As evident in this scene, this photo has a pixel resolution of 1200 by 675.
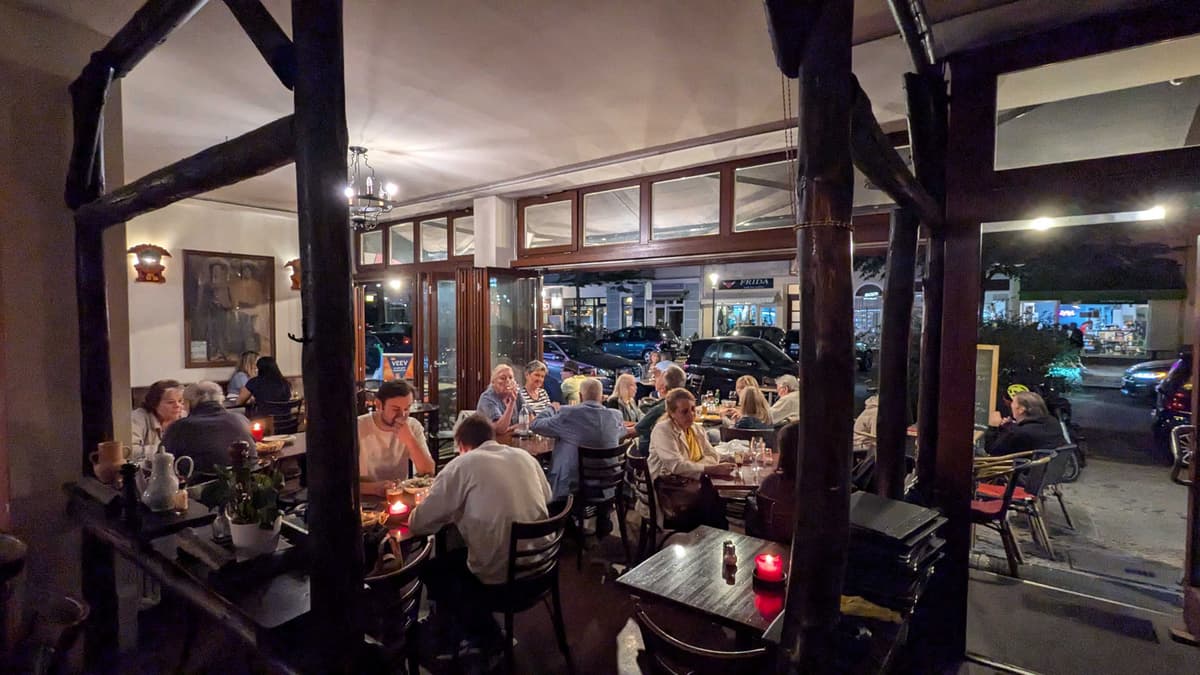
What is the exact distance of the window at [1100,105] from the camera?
9.14ft

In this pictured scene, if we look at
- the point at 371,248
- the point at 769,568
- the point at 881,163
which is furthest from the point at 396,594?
the point at 371,248

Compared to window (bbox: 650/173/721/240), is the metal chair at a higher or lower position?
lower

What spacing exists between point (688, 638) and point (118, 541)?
108 inches

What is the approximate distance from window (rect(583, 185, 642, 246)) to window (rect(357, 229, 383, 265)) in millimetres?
4156

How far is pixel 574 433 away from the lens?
4.22 m

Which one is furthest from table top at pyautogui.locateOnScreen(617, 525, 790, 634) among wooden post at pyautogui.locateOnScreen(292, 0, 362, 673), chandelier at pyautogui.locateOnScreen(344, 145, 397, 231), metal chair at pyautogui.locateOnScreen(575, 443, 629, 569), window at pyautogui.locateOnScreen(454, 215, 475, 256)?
window at pyautogui.locateOnScreen(454, 215, 475, 256)

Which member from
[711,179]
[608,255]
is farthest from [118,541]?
[711,179]

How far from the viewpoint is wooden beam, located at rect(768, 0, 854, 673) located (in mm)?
1402

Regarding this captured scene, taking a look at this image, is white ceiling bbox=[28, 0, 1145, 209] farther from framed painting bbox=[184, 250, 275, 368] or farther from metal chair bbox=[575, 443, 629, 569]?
metal chair bbox=[575, 443, 629, 569]

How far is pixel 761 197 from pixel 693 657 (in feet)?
14.9

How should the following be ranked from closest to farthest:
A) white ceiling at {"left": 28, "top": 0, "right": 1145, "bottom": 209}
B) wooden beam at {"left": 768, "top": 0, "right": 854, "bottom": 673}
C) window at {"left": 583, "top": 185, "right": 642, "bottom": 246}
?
wooden beam at {"left": 768, "top": 0, "right": 854, "bottom": 673}, white ceiling at {"left": 28, "top": 0, "right": 1145, "bottom": 209}, window at {"left": 583, "top": 185, "right": 642, "bottom": 246}

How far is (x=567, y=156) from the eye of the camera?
527cm

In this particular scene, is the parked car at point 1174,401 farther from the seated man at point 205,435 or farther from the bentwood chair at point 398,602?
the seated man at point 205,435

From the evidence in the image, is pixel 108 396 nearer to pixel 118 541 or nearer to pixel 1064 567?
pixel 118 541
